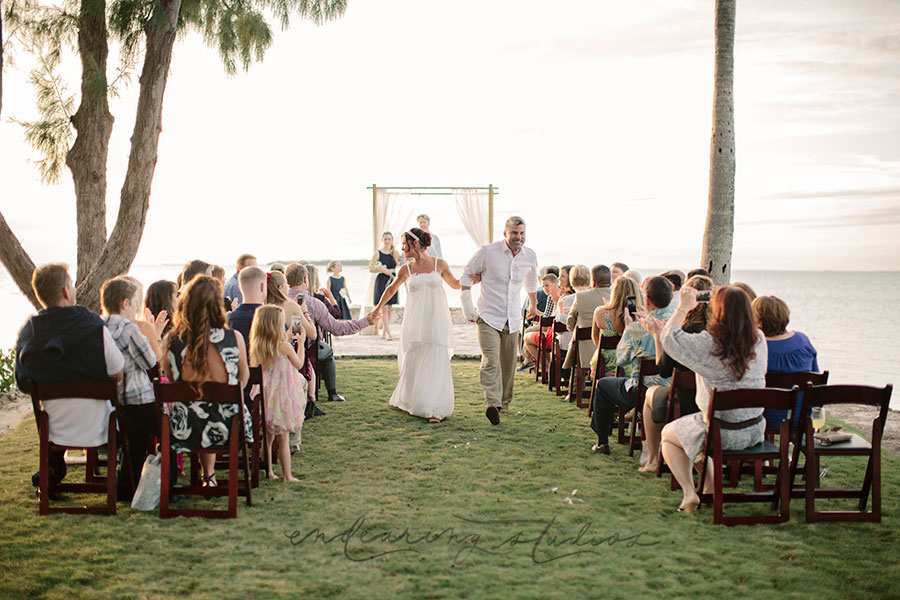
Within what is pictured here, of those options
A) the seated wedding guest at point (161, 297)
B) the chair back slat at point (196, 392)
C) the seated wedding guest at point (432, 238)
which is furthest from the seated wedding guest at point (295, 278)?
the seated wedding guest at point (432, 238)

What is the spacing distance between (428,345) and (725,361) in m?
3.28

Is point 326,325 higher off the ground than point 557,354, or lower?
higher

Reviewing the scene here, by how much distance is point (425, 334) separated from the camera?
6906 millimetres

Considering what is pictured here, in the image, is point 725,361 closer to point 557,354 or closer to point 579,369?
point 579,369

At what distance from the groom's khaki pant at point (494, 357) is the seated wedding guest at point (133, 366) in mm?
3101

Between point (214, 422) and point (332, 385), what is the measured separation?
11.0 ft

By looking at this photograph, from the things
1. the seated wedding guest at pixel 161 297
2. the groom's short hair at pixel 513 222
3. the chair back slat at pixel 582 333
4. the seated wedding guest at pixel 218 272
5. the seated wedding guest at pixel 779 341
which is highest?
the groom's short hair at pixel 513 222

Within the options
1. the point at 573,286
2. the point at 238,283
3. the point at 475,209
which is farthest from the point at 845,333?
the point at 238,283

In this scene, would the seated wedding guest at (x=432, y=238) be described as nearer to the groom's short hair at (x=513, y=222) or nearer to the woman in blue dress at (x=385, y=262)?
the woman in blue dress at (x=385, y=262)

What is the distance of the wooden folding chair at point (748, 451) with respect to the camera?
4023mm

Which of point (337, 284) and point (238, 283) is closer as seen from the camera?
point (238, 283)

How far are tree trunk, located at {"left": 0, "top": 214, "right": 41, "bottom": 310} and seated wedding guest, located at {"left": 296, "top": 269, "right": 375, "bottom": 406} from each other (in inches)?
174

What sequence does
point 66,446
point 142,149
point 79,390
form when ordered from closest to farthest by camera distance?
1. point 79,390
2. point 66,446
3. point 142,149

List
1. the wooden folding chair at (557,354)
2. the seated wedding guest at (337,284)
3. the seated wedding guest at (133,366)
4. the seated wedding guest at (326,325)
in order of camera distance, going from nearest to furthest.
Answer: the seated wedding guest at (133,366) < the seated wedding guest at (326,325) < the wooden folding chair at (557,354) < the seated wedding guest at (337,284)
